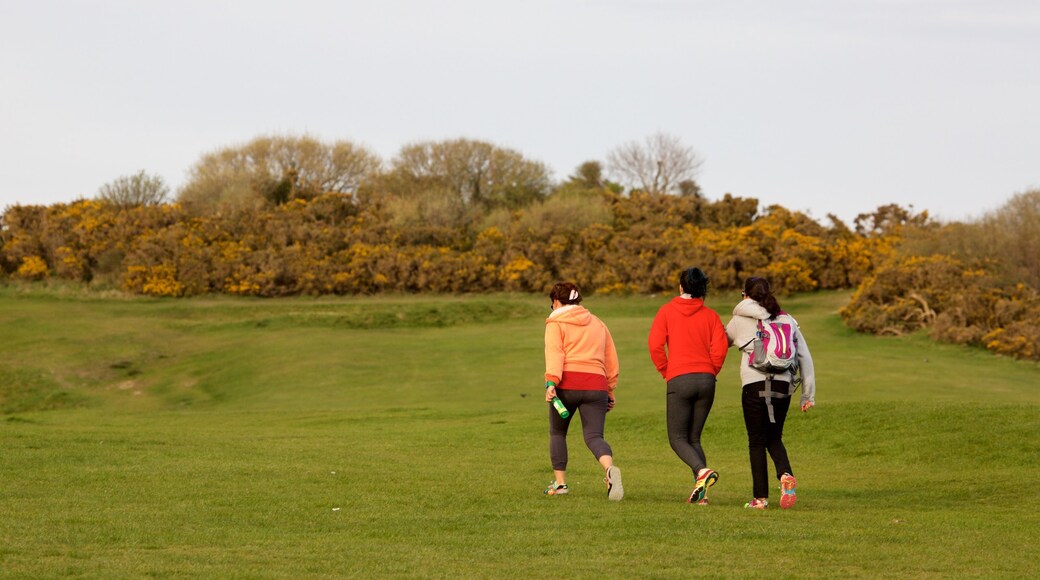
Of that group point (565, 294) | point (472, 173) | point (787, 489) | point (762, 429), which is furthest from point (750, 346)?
point (472, 173)

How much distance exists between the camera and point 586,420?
1210 cm

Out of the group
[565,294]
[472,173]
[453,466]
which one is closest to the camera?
[565,294]

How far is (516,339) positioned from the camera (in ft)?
129

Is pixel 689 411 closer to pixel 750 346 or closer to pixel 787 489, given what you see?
pixel 750 346

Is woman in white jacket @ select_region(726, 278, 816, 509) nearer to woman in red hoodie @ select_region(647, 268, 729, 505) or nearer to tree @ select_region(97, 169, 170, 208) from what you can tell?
woman in red hoodie @ select_region(647, 268, 729, 505)

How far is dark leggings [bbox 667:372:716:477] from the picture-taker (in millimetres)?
11500

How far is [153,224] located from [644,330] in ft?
96.0

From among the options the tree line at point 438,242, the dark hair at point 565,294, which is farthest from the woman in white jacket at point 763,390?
the tree line at point 438,242

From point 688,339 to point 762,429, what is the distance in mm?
1139

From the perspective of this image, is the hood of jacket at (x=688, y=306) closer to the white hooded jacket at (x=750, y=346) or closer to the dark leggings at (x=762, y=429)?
the white hooded jacket at (x=750, y=346)

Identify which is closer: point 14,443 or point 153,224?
point 14,443

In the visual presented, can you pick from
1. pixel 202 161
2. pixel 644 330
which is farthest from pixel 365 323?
pixel 202 161

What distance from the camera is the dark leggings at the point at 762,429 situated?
37.6ft

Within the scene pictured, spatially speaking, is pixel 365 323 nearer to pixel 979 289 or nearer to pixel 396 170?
pixel 979 289
